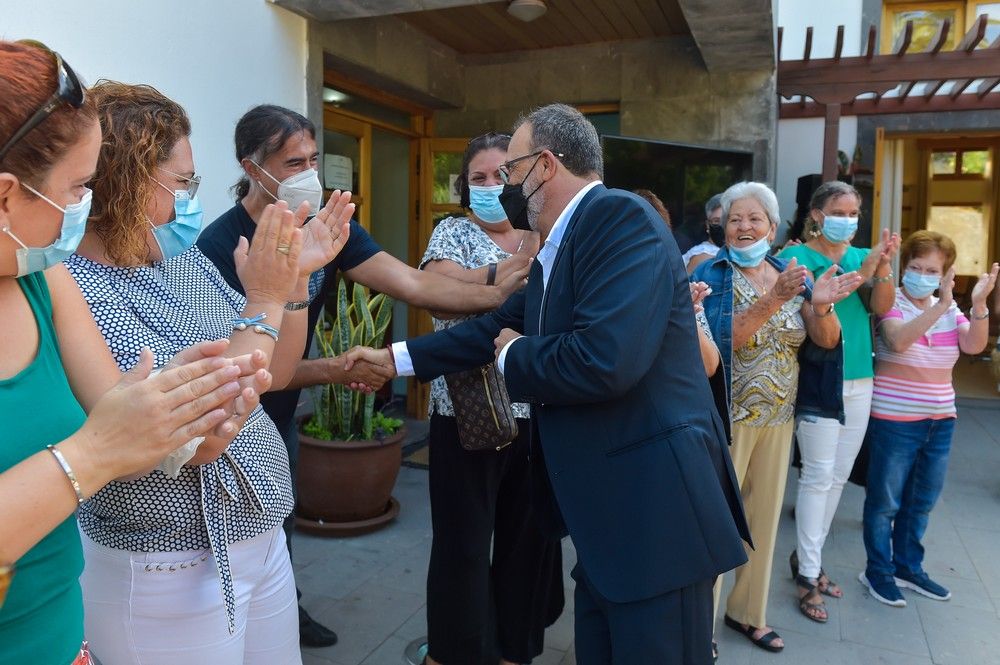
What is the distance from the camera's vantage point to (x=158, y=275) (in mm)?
1684

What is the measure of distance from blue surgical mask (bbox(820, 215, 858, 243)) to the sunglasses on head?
349 centimetres

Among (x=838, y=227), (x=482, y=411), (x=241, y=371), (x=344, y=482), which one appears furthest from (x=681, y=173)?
(x=241, y=371)

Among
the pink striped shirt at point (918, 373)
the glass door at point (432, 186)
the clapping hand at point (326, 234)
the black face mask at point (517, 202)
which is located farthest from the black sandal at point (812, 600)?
the glass door at point (432, 186)

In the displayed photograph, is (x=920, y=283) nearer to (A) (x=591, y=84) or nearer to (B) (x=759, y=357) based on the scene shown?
(B) (x=759, y=357)

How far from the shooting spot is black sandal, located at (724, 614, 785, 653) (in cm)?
336

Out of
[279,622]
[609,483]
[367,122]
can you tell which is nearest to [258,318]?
[279,622]

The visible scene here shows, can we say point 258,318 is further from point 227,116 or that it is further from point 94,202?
point 227,116

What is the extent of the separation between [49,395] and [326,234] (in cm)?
84

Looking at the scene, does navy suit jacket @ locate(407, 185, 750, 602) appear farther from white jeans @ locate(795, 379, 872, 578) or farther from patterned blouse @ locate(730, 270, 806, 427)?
white jeans @ locate(795, 379, 872, 578)

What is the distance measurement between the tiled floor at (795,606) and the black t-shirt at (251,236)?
119 cm

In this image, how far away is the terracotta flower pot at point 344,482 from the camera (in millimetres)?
4449

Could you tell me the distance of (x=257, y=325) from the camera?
1.56 metres

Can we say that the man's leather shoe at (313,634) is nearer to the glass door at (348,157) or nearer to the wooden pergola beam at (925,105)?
the glass door at (348,157)

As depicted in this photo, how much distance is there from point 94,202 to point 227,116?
3056mm
